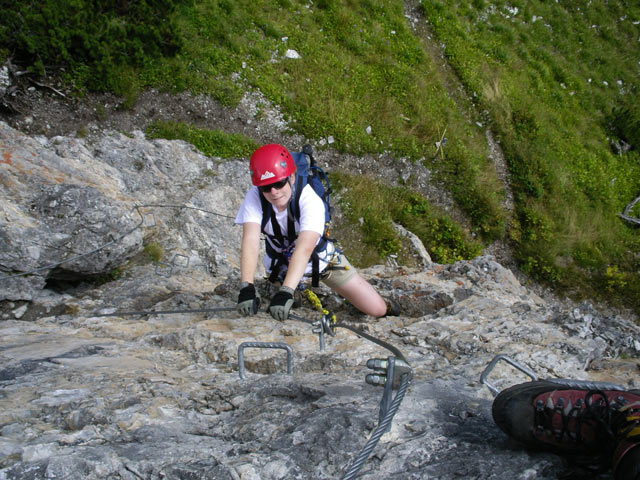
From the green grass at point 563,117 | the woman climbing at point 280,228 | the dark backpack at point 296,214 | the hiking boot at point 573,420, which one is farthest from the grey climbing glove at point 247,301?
the green grass at point 563,117

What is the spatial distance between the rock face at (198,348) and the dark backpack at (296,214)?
82 centimetres

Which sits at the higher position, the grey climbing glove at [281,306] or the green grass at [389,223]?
the green grass at [389,223]

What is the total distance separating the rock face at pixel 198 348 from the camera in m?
2.67

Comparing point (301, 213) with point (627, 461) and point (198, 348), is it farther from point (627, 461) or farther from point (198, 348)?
Answer: point (627, 461)

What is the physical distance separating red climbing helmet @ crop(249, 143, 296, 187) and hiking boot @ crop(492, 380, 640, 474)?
9.41 feet

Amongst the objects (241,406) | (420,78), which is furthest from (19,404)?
(420,78)

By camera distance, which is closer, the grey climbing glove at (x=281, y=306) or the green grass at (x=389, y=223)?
the grey climbing glove at (x=281, y=306)

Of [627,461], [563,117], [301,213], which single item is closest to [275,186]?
[301,213]

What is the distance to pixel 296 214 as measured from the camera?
4797 millimetres

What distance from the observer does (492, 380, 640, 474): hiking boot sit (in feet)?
8.38

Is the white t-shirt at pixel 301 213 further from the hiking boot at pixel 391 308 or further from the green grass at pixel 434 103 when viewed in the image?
the green grass at pixel 434 103

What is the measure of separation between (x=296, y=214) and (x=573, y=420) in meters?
3.16

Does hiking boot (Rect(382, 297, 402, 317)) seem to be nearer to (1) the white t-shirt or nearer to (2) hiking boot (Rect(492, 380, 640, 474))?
(1) the white t-shirt

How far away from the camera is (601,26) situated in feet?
64.1
